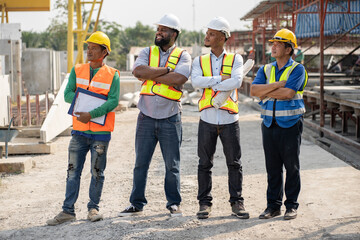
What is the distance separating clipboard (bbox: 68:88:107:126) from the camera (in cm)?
564

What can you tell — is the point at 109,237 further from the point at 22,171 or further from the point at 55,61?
the point at 55,61

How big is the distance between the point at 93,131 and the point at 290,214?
2132 millimetres

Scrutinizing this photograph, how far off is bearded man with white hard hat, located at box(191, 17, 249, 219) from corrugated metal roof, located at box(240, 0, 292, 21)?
1775cm

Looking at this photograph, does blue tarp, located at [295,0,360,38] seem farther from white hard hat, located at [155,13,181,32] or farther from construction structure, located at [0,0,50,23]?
white hard hat, located at [155,13,181,32]

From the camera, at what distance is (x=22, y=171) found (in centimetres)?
862

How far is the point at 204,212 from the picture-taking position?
18.6 feet

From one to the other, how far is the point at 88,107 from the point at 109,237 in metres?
1.34

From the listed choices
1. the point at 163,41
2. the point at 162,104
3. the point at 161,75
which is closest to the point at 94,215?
the point at 162,104

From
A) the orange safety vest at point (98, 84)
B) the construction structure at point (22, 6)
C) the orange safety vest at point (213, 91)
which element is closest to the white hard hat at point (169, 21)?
the orange safety vest at point (213, 91)

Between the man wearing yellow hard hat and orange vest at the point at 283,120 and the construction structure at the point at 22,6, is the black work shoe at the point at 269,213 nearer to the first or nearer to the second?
the man wearing yellow hard hat and orange vest at the point at 283,120

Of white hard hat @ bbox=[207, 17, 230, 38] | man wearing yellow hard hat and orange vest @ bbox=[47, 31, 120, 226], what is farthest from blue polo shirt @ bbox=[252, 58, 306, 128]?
man wearing yellow hard hat and orange vest @ bbox=[47, 31, 120, 226]

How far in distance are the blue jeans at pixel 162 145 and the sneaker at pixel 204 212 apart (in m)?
0.27

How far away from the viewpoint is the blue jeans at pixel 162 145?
5.73 meters

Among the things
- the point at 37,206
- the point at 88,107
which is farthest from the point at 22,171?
the point at 88,107
